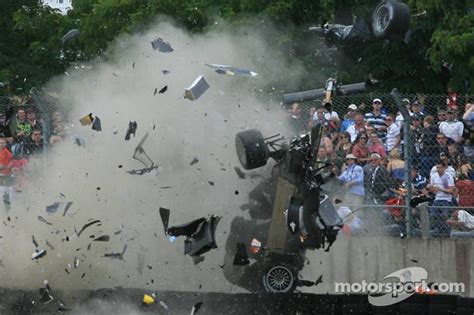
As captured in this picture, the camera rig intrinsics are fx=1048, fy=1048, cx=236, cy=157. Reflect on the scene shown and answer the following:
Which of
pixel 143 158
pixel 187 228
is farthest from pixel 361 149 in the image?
pixel 143 158

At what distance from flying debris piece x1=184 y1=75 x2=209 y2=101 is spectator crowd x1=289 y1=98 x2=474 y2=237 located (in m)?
1.15

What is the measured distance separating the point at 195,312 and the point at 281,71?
3.40 m

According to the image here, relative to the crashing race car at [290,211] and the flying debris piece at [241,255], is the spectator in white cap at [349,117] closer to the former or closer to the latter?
the crashing race car at [290,211]

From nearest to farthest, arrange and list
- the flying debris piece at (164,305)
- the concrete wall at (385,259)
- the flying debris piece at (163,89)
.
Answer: the flying debris piece at (164,305) → the flying debris piece at (163,89) → the concrete wall at (385,259)

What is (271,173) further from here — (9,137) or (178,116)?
(9,137)

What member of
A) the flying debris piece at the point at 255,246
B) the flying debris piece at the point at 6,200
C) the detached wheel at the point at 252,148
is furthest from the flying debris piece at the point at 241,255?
the flying debris piece at the point at 6,200

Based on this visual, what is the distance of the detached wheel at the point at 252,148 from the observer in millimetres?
10125

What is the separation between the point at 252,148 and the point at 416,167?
2039mm

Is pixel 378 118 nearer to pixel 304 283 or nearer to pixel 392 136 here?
pixel 392 136

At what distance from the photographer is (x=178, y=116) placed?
10805mm

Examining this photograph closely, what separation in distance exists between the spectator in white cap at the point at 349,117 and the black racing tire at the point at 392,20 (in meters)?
2.07

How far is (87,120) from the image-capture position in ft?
36.1

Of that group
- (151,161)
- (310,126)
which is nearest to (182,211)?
(151,161)

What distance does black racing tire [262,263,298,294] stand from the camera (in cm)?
1095
